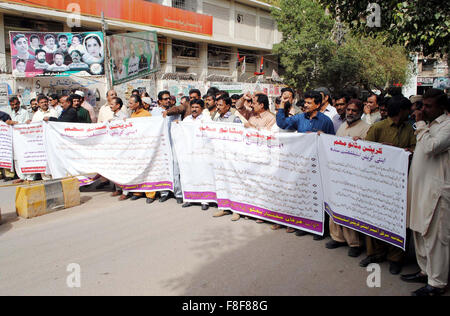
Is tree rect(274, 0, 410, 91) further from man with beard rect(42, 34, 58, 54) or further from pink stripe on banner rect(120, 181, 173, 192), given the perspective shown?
pink stripe on banner rect(120, 181, 173, 192)

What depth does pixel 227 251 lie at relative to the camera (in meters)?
4.25

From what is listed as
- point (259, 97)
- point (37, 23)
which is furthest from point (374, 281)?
point (37, 23)

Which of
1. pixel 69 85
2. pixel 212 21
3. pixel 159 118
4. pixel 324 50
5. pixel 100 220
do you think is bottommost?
pixel 100 220

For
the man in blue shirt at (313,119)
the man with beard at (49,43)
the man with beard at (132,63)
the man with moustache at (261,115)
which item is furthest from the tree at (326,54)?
the man in blue shirt at (313,119)

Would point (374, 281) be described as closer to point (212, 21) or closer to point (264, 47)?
point (212, 21)

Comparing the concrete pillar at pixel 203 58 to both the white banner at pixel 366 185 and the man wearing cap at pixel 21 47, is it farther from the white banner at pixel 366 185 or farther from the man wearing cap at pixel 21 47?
the white banner at pixel 366 185

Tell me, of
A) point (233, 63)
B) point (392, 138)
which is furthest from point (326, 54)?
point (392, 138)

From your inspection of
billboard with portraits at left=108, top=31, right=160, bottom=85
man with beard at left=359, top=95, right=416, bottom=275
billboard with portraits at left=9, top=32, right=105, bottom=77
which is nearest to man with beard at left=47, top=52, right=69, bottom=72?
billboard with portraits at left=9, top=32, right=105, bottom=77

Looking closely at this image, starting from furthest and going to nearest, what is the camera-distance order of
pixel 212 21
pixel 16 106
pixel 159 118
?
pixel 212 21, pixel 16 106, pixel 159 118

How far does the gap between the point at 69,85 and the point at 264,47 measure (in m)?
19.3

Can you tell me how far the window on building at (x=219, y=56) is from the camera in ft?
96.9

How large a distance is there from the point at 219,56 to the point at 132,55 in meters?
11.7

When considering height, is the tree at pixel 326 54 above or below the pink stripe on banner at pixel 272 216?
above

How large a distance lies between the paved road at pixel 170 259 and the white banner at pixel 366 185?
0.45 meters
